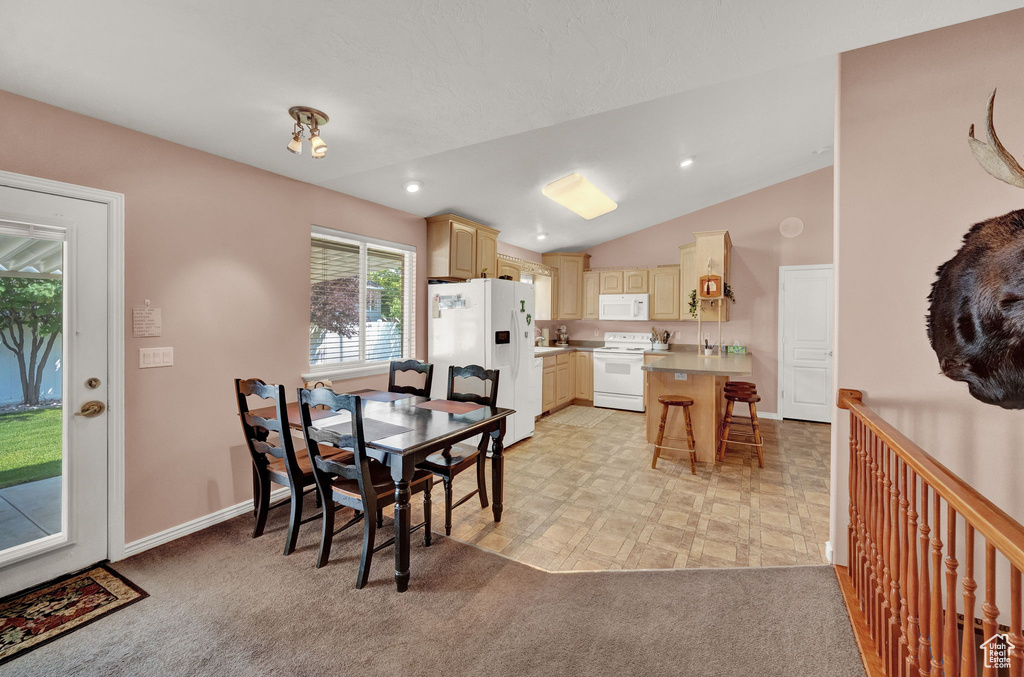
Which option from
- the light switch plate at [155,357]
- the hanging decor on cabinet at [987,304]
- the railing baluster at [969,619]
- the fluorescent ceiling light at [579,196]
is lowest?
the railing baluster at [969,619]

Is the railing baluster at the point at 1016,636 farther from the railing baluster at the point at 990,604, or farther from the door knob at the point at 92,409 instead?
the door knob at the point at 92,409

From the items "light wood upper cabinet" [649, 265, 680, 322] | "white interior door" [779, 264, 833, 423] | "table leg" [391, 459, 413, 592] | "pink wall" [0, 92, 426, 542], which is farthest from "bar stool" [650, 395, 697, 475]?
"pink wall" [0, 92, 426, 542]

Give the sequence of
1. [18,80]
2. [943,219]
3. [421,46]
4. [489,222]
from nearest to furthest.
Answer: [421,46], [18,80], [943,219], [489,222]

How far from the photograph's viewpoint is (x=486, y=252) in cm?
482

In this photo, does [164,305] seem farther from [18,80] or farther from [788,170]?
[788,170]

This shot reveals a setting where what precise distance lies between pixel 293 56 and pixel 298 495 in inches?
83.6

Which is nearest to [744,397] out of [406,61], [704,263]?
[704,263]

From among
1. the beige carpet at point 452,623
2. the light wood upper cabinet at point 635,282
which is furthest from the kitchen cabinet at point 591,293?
the beige carpet at point 452,623

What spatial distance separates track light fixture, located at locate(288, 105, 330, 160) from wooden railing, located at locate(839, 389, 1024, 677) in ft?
8.70

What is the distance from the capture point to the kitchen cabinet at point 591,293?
6574 millimetres

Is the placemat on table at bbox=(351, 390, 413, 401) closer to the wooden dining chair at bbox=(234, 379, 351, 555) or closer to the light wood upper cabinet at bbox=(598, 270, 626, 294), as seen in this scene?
the wooden dining chair at bbox=(234, 379, 351, 555)

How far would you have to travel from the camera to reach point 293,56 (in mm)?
1761

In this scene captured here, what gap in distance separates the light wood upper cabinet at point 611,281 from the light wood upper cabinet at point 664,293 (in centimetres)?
45

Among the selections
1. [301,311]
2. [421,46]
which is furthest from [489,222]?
[421,46]
